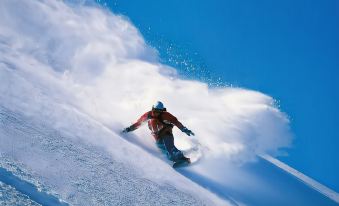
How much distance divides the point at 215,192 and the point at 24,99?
3792 mm

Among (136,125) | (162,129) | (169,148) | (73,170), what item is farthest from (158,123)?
(73,170)

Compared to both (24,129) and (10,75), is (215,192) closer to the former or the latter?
(24,129)

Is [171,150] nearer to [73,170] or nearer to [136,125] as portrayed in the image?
[136,125]

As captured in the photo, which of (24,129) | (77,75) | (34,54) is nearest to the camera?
(24,129)

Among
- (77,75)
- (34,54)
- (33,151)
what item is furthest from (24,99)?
(77,75)

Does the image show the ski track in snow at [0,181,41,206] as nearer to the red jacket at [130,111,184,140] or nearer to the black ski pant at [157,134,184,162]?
the black ski pant at [157,134,184,162]

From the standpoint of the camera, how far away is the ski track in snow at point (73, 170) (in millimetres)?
4078

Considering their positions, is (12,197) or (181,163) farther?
(181,163)

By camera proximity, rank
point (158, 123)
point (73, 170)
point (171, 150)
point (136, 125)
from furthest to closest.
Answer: point (158, 123), point (136, 125), point (171, 150), point (73, 170)

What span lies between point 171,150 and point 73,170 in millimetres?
3923

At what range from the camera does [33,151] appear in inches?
184

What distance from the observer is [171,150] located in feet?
27.5

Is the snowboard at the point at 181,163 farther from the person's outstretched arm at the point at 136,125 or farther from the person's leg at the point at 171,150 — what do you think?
the person's outstretched arm at the point at 136,125

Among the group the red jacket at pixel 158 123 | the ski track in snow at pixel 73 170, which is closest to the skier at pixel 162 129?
the red jacket at pixel 158 123
